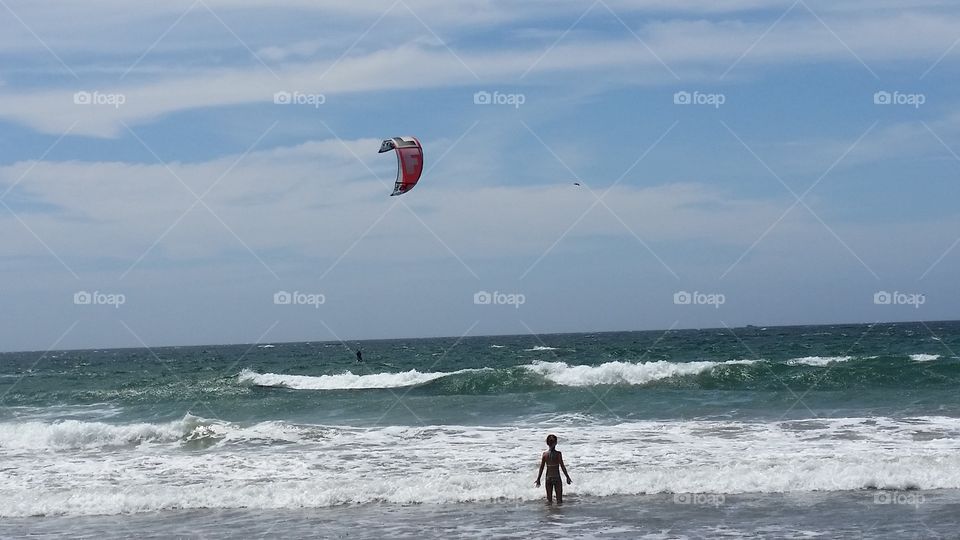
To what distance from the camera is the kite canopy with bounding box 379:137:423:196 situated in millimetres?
14734

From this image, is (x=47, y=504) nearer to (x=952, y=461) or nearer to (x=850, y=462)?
(x=850, y=462)

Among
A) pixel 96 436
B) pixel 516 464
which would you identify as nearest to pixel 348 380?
pixel 96 436

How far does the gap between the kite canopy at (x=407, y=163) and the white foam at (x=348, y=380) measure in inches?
774

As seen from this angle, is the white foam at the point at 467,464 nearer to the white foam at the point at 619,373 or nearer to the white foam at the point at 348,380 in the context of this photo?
the white foam at the point at 619,373

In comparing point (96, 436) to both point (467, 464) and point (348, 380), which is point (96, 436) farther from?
point (348, 380)

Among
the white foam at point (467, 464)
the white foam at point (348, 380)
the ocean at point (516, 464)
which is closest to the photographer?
the ocean at point (516, 464)

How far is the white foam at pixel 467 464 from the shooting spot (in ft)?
45.0

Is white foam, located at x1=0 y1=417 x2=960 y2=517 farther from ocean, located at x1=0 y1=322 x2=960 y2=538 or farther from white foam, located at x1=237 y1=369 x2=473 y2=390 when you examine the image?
white foam, located at x1=237 y1=369 x2=473 y2=390

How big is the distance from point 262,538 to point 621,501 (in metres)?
4.99

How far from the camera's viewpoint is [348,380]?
3825cm

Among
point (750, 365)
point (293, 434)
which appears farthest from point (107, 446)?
point (750, 365)

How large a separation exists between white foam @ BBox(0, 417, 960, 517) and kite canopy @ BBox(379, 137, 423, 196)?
4712 mm

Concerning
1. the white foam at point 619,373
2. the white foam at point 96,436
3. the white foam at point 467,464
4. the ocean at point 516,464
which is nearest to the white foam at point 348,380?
the white foam at point 619,373

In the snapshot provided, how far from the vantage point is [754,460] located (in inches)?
599
